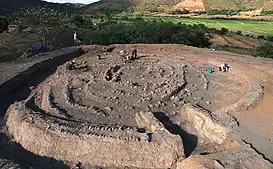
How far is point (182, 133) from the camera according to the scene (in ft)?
43.2

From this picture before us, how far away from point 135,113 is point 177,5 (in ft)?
276

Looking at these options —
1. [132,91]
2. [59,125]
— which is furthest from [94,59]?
[59,125]

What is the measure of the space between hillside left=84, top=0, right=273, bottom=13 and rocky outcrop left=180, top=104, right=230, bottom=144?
2727 inches

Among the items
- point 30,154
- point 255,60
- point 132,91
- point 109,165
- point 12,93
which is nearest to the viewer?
point 109,165

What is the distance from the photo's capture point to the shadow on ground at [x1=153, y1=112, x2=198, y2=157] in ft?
39.5

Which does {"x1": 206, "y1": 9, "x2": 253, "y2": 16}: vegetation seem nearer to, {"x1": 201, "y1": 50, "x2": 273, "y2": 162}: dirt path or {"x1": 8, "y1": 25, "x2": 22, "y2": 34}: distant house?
{"x1": 8, "y1": 25, "x2": 22, "y2": 34}: distant house

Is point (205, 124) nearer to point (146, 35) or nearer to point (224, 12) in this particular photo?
point (146, 35)

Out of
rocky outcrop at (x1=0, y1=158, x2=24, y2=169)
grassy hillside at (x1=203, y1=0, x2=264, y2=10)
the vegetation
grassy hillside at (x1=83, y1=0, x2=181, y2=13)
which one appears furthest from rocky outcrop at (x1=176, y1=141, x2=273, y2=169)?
grassy hillside at (x1=83, y1=0, x2=181, y2=13)

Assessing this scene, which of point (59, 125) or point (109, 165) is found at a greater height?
point (59, 125)

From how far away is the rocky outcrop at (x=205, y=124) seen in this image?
39.2 feet

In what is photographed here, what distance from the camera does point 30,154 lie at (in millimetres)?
11984

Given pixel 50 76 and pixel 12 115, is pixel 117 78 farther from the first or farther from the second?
pixel 12 115

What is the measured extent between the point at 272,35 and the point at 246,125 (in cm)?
3962

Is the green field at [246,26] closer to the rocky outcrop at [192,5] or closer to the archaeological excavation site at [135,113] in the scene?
the rocky outcrop at [192,5]
